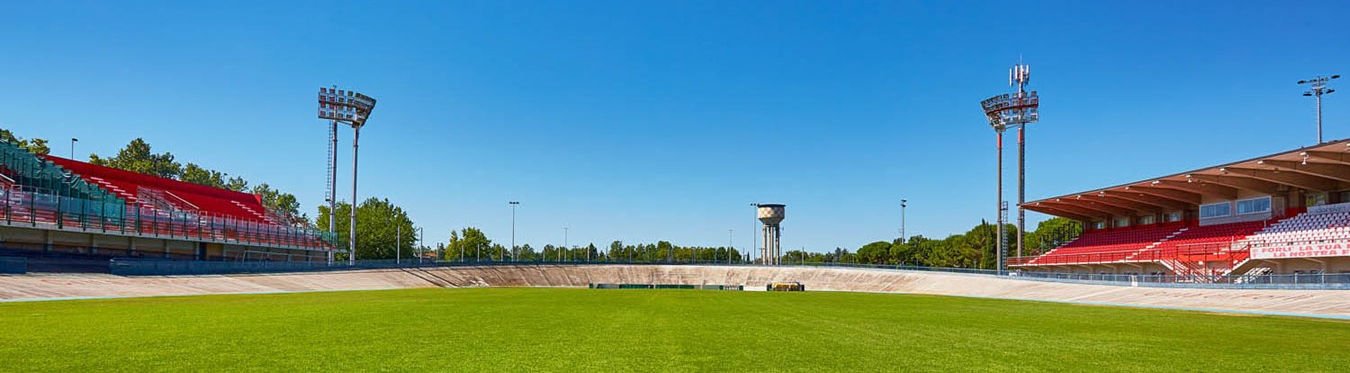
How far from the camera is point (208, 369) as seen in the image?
10.3 metres

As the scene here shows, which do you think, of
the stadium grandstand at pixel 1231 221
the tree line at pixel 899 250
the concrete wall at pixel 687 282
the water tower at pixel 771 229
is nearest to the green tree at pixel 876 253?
the tree line at pixel 899 250

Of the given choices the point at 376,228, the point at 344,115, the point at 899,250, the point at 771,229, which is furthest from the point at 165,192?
the point at 899,250

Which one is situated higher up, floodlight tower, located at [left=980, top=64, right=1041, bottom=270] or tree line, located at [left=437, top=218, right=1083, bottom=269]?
floodlight tower, located at [left=980, top=64, right=1041, bottom=270]

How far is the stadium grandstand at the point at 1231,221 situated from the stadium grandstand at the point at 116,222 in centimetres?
6558

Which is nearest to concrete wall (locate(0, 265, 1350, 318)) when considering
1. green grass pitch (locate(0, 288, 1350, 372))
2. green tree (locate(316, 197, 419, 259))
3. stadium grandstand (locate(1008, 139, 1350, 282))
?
stadium grandstand (locate(1008, 139, 1350, 282))

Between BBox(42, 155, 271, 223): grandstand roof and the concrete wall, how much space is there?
1861 centimetres

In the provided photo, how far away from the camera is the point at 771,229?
382 ft

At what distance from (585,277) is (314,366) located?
8713 centimetres

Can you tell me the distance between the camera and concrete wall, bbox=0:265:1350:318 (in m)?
33.6

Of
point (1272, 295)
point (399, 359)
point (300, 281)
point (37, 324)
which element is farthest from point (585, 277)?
point (399, 359)

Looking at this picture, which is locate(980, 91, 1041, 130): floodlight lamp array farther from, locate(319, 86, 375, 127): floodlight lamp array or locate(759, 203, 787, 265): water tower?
locate(319, 86, 375, 127): floodlight lamp array

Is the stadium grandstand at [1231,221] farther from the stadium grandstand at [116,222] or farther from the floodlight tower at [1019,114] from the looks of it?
the stadium grandstand at [116,222]

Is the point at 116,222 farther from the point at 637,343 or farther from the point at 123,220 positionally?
the point at 637,343

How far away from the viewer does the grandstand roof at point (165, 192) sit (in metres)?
67.6
